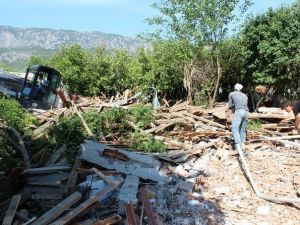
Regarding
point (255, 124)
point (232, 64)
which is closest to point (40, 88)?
point (232, 64)

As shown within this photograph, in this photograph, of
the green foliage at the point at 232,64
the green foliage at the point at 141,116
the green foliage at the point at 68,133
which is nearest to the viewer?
the green foliage at the point at 68,133

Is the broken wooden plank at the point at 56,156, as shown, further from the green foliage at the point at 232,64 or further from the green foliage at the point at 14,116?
the green foliage at the point at 232,64

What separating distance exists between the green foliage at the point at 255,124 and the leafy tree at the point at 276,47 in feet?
19.1

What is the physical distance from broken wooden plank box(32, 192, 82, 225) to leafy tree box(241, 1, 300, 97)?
1322 centimetres

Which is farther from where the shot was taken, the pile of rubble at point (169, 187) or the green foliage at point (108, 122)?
the green foliage at point (108, 122)

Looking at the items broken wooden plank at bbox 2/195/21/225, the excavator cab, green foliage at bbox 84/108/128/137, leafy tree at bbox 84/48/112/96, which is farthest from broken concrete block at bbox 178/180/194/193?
leafy tree at bbox 84/48/112/96

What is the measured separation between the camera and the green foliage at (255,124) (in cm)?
1216

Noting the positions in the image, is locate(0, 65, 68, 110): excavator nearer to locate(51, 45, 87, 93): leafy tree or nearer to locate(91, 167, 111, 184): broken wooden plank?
locate(51, 45, 87, 93): leafy tree

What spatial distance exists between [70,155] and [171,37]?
12.8 metres

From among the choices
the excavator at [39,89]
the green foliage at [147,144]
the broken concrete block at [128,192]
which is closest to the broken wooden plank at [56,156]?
the green foliage at [147,144]

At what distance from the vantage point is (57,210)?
248 inches

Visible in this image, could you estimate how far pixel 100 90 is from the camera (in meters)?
26.0

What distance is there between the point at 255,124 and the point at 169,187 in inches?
208

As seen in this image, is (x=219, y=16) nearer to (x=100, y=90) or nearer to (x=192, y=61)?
(x=192, y=61)
